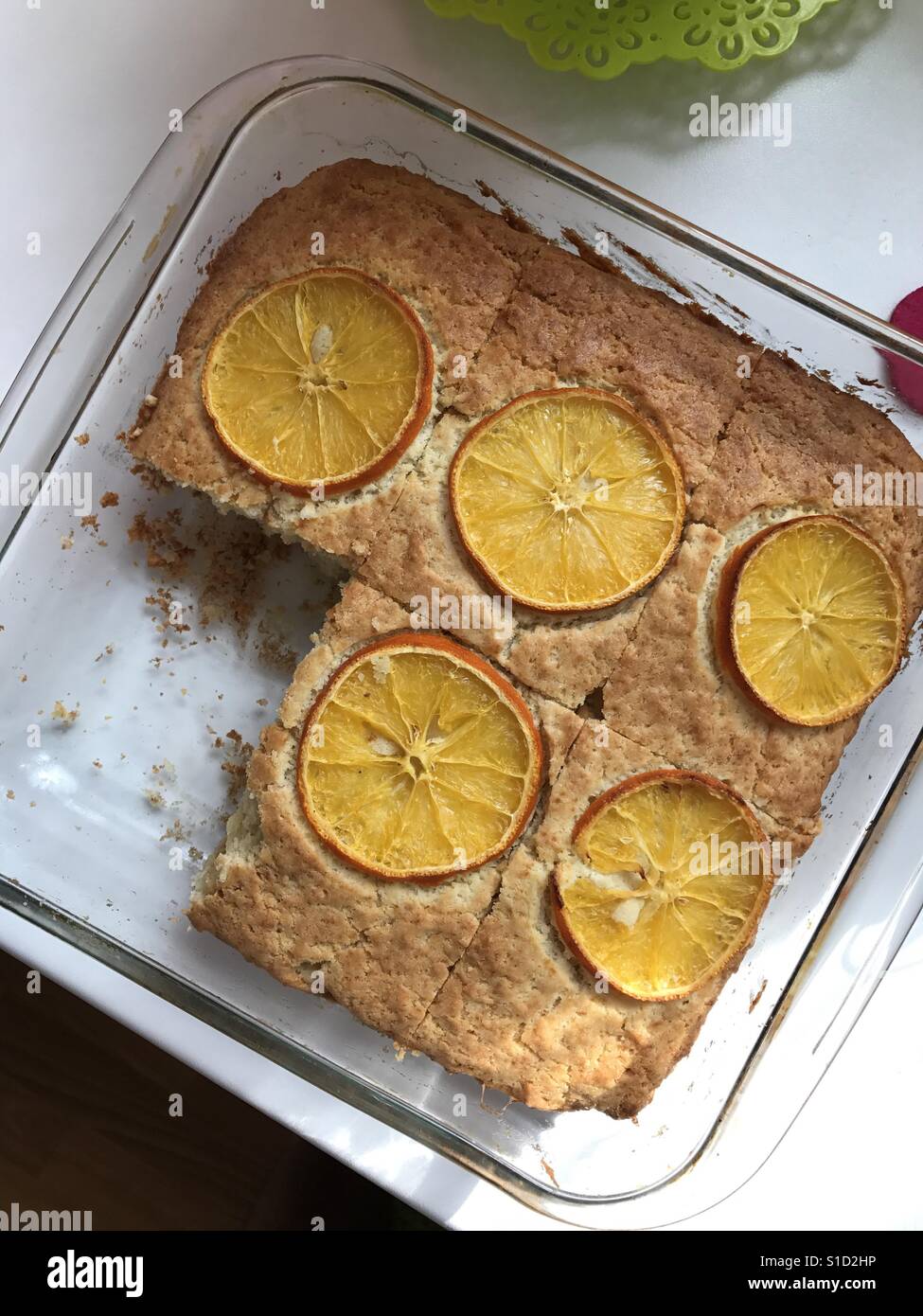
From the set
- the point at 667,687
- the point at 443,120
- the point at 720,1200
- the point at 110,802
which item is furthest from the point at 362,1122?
the point at 443,120

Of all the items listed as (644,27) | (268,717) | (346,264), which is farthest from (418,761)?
(644,27)

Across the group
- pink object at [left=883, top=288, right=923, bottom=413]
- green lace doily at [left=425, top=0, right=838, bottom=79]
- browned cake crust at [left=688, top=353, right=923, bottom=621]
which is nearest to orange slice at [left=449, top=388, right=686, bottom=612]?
browned cake crust at [left=688, top=353, right=923, bottom=621]

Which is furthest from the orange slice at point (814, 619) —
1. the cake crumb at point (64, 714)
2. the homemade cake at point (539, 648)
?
the cake crumb at point (64, 714)

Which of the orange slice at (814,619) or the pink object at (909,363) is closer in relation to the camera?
the orange slice at (814,619)

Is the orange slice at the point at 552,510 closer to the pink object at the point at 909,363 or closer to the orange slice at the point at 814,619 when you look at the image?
the orange slice at the point at 814,619

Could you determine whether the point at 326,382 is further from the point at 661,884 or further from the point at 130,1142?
the point at 130,1142

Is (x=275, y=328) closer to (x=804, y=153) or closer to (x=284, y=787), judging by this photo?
(x=284, y=787)

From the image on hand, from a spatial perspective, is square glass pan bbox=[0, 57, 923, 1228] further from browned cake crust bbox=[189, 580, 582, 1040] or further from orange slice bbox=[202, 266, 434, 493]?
orange slice bbox=[202, 266, 434, 493]
